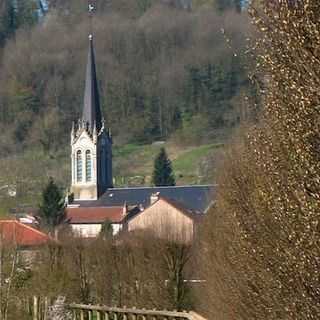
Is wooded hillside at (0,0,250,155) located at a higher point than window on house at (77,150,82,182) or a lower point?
higher

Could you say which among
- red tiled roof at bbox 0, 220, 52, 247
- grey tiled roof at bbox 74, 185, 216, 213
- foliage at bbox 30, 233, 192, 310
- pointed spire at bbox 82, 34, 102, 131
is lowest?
foliage at bbox 30, 233, 192, 310

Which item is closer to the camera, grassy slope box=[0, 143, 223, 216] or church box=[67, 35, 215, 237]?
church box=[67, 35, 215, 237]

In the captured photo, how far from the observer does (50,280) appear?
29.1 m

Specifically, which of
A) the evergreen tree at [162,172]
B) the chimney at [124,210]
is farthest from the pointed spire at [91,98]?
the chimney at [124,210]

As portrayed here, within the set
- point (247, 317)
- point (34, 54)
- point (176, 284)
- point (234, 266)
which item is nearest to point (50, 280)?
point (176, 284)

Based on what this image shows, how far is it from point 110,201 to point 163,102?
20965 millimetres

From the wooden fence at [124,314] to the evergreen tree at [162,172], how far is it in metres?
62.9

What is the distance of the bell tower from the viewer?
281 ft

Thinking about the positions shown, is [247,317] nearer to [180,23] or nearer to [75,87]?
[75,87]

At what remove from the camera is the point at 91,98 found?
85.6 m

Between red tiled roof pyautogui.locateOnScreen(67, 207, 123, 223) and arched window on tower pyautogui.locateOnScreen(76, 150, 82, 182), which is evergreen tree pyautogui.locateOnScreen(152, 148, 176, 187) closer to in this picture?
arched window on tower pyautogui.locateOnScreen(76, 150, 82, 182)

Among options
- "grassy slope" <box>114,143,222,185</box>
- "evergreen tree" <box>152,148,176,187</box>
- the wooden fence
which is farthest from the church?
the wooden fence

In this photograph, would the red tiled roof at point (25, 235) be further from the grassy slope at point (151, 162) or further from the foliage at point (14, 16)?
the foliage at point (14, 16)

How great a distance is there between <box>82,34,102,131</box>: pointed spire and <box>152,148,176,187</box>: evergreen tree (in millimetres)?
6773
